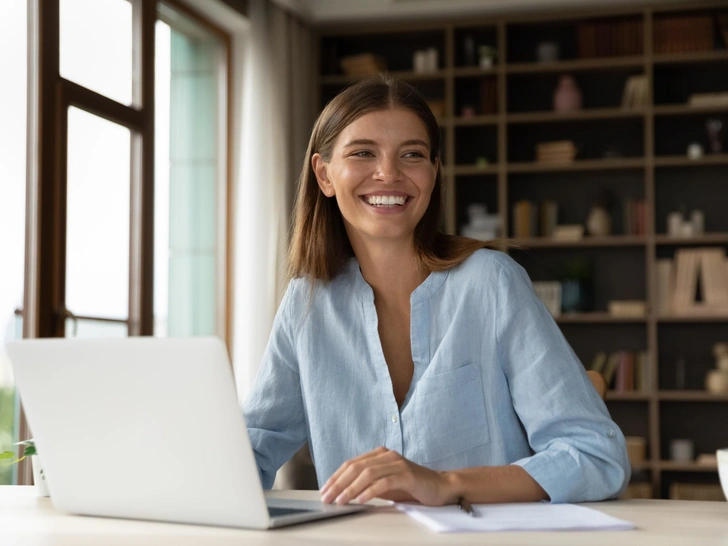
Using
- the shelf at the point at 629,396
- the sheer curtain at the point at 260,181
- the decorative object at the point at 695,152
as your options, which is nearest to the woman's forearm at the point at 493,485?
the sheer curtain at the point at 260,181

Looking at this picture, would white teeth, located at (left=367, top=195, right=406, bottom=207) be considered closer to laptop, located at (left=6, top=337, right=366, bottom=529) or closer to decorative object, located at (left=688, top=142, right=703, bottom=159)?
laptop, located at (left=6, top=337, right=366, bottom=529)

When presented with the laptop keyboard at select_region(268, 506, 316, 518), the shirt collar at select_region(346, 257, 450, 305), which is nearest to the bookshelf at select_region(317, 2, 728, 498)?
the shirt collar at select_region(346, 257, 450, 305)

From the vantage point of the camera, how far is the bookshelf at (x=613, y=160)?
16.6ft

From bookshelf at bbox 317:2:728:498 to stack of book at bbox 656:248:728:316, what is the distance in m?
0.06

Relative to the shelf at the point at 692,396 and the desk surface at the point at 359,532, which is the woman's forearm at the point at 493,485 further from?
the shelf at the point at 692,396

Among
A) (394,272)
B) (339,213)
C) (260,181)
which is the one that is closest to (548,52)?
(260,181)

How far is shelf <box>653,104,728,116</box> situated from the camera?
197 inches

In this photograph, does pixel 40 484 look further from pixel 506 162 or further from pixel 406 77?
pixel 406 77

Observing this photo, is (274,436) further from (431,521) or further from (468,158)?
(468,158)

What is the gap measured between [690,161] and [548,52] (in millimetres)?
993

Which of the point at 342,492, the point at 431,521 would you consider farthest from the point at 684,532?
the point at 342,492

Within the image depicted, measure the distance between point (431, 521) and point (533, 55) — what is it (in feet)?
15.7

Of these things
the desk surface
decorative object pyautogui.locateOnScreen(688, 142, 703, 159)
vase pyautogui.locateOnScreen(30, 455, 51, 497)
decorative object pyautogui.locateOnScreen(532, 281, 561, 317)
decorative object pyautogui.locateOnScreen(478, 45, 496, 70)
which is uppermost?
decorative object pyautogui.locateOnScreen(478, 45, 496, 70)

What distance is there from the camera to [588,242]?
203 inches
